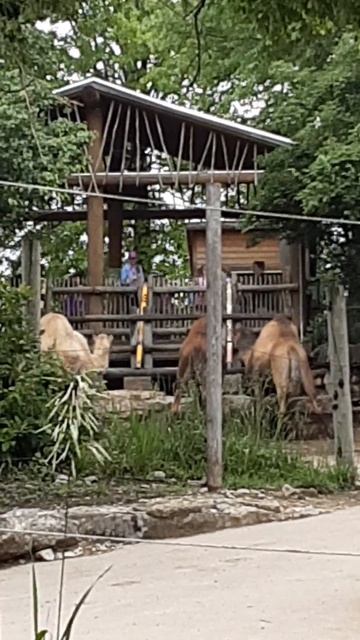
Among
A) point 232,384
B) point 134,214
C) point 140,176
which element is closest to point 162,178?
point 140,176

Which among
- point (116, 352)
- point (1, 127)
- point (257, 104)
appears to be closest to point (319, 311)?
point (116, 352)

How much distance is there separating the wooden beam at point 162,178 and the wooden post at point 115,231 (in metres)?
2.04

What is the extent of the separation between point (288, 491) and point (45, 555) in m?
2.05

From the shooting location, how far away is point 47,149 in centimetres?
1111

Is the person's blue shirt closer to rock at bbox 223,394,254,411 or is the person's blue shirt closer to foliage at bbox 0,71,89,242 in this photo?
foliage at bbox 0,71,89,242

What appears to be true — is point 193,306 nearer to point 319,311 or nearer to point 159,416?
point 319,311

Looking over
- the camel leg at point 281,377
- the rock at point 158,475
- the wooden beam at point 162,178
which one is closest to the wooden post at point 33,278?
the rock at point 158,475

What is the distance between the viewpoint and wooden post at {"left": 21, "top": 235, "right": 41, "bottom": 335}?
8.14 meters

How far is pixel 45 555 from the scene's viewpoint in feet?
19.9

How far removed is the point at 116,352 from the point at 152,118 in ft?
→ 11.7

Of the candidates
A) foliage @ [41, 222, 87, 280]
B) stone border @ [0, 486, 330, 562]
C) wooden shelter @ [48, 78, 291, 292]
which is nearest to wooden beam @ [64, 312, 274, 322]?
wooden shelter @ [48, 78, 291, 292]

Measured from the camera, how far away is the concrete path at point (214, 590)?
4203mm

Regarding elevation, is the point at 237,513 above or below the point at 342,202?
below

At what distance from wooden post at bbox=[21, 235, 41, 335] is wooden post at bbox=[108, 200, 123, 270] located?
685 cm
